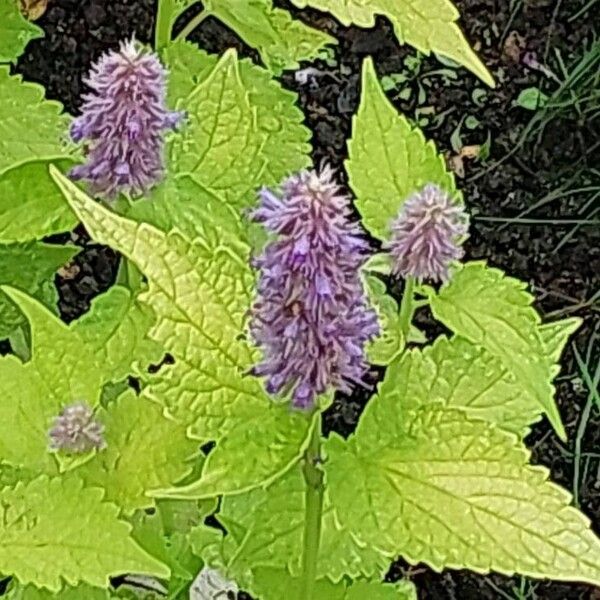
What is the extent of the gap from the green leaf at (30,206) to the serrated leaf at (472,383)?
206mm

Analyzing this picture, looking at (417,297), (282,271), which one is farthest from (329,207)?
(417,297)

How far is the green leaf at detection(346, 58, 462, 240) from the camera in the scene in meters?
0.77

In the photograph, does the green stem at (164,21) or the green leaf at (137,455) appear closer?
the green leaf at (137,455)

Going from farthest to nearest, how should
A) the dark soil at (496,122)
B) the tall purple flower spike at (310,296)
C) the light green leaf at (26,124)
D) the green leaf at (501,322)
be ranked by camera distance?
the dark soil at (496,122), the light green leaf at (26,124), the green leaf at (501,322), the tall purple flower spike at (310,296)

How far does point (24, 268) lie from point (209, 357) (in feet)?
1.04

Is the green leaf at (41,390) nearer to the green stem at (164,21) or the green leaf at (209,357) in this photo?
the green leaf at (209,357)

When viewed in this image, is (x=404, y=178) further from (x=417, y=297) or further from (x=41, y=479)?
(x=417, y=297)

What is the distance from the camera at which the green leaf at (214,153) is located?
77cm

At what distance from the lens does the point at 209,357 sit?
25.0 inches

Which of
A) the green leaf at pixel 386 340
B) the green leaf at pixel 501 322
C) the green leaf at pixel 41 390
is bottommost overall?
the green leaf at pixel 501 322

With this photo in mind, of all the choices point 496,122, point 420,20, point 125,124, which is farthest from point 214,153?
point 496,122

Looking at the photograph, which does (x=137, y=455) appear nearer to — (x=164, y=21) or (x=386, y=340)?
(x=386, y=340)

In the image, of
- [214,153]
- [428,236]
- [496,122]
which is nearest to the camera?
[428,236]

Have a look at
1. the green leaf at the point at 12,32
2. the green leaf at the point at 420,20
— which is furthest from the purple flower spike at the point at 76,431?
the green leaf at the point at 12,32
